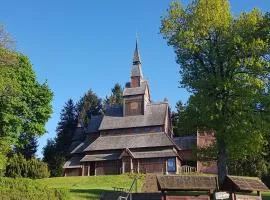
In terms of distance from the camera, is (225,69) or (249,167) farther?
(249,167)

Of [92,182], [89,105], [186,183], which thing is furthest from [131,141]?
[186,183]

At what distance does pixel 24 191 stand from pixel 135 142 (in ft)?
136

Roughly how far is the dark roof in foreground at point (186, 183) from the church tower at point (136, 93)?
1889 inches

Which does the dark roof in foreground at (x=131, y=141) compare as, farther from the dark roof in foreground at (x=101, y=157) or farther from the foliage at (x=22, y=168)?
the foliage at (x=22, y=168)

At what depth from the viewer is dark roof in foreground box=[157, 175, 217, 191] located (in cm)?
2450

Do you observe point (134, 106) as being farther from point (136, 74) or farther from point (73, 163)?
point (73, 163)

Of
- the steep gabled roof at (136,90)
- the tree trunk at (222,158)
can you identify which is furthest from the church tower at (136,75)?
the tree trunk at (222,158)

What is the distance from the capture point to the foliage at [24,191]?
2608 centimetres

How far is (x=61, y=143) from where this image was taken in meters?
85.1

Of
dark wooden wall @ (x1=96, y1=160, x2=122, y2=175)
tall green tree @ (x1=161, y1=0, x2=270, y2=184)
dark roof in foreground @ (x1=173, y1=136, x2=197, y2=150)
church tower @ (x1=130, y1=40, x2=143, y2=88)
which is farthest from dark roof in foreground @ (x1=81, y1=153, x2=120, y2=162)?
tall green tree @ (x1=161, y1=0, x2=270, y2=184)

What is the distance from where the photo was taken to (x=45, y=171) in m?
56.5

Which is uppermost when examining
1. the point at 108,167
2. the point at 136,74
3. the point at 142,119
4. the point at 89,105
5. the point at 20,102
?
the point at 136,74

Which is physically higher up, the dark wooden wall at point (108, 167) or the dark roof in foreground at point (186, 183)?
the dark wooden wall at point (108, 167)

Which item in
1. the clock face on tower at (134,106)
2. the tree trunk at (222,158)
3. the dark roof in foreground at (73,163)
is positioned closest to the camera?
the tree trunk at (222,158)
